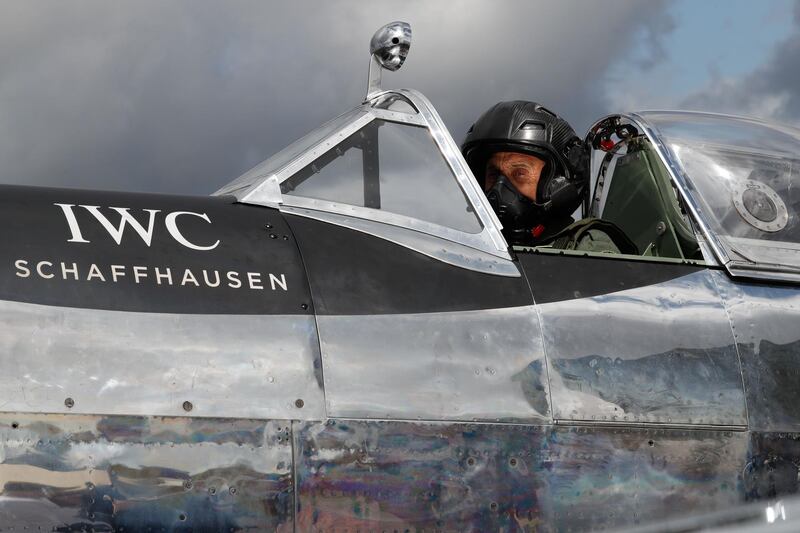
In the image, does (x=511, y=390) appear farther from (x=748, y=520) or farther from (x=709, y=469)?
(x=748, y=520)

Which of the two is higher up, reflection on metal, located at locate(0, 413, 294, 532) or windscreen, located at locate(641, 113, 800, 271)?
windscreen, located at locate(641, 113, 800, 271)

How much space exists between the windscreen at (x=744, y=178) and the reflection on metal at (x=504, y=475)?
113 centimetres

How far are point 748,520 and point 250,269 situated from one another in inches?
84.1

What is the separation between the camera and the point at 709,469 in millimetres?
4285

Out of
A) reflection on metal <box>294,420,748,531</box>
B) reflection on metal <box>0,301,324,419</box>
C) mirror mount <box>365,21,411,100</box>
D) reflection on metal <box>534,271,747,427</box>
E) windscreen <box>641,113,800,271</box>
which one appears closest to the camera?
reflection on metal <box>0,301,324,419</box>

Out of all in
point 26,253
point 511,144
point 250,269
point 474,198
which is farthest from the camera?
point 511,144

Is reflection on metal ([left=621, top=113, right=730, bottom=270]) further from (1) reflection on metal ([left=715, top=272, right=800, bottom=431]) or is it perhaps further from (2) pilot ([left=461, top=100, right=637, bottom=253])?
(2) pilot ([left=461, top=100, right=637, bottom=253])

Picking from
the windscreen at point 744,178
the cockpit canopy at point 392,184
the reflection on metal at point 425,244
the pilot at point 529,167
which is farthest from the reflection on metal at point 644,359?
the pilot at point 529,167

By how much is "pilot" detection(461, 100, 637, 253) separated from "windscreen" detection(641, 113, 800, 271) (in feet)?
1.95

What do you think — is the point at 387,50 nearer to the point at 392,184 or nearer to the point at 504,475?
the point at 392,184

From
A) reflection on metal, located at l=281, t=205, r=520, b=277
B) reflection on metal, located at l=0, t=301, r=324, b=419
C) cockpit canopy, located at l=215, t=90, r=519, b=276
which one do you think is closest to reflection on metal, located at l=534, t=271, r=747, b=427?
reflection on metal, located at l=281, t=205, r=520, b=277

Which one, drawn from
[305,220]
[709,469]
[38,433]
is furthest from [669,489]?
[38,433]

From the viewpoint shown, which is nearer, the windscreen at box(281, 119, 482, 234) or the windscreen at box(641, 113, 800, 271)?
the windscreen at box(281, 119, 482, 234)

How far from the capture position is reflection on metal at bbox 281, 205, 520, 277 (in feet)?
14.3
